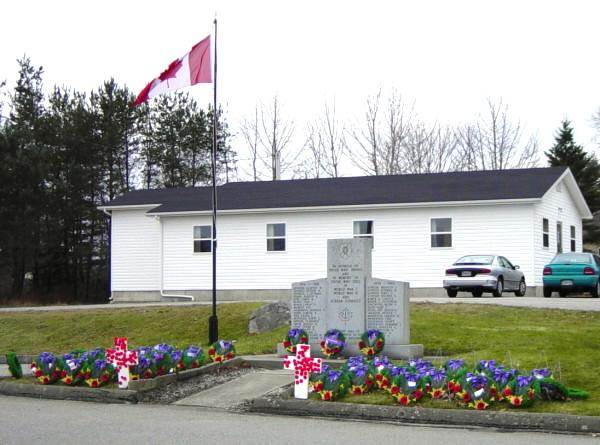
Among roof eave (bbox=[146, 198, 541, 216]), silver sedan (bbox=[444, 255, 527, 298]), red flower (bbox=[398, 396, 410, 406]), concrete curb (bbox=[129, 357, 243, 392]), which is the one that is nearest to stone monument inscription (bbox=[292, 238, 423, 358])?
concrete curb (bbox=[129, 357, 243, 392])

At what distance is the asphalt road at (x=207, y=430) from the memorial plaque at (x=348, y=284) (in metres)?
3.90

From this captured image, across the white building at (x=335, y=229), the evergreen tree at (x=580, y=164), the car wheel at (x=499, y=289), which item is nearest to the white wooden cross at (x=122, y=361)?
the car wheel at (x=499, y=289)

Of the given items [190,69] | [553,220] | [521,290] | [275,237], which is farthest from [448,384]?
[553,220]

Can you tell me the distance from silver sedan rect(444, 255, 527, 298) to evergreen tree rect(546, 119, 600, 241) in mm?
35515

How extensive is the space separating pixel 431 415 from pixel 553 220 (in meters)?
24.9

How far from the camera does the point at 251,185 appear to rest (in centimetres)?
3912

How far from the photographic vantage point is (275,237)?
112 feet

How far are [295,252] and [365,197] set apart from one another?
3407 millimetres

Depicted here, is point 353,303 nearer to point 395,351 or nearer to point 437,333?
point 395,351

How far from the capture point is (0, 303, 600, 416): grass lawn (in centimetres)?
1235

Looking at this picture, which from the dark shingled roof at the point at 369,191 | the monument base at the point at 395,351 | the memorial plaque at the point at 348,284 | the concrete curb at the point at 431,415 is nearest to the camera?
the concrete curb at the point at 431,415

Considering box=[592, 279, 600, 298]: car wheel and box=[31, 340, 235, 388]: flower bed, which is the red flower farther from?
box=[592, 279, 600, 298]: car wheel

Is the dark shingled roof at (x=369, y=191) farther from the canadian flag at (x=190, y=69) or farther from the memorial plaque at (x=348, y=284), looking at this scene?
the memorial plaque at (x=348, y=284)

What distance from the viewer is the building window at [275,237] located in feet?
111
